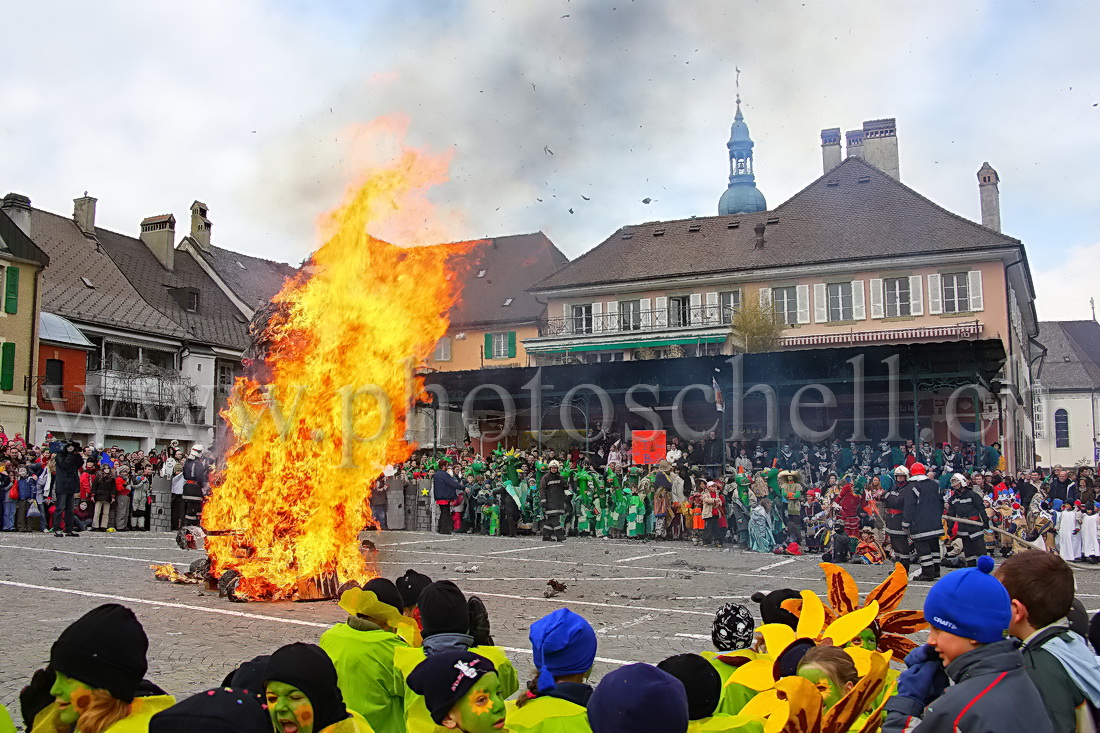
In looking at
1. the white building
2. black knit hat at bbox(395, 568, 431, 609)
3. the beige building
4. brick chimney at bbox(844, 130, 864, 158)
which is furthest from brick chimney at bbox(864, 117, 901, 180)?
black knit hat at bbox(395, 568, 431, 609)

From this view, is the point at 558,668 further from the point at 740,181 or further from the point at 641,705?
the point at 740,181

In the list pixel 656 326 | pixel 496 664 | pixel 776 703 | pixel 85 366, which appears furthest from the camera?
pixel 656 326

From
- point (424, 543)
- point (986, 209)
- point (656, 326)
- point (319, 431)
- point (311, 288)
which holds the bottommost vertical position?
point (424, 543)

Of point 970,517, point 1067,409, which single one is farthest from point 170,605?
point 1067,409

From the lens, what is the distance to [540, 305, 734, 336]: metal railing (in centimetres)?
4238

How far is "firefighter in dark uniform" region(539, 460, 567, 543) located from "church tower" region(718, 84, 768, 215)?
61541 millimetres

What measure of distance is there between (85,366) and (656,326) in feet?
81.7

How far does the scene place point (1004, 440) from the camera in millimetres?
36250

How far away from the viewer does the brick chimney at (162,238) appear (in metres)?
48.0

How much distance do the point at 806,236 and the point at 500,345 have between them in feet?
53.2

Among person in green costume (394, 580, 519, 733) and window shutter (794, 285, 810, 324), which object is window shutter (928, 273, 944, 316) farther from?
person in green costume (394, 580, 519, 733)

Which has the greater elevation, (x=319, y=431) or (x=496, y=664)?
(x=319, y=431)

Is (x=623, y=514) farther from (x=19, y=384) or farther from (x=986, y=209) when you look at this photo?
(x=986, y=209)

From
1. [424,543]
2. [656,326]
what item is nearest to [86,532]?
[424,543]
